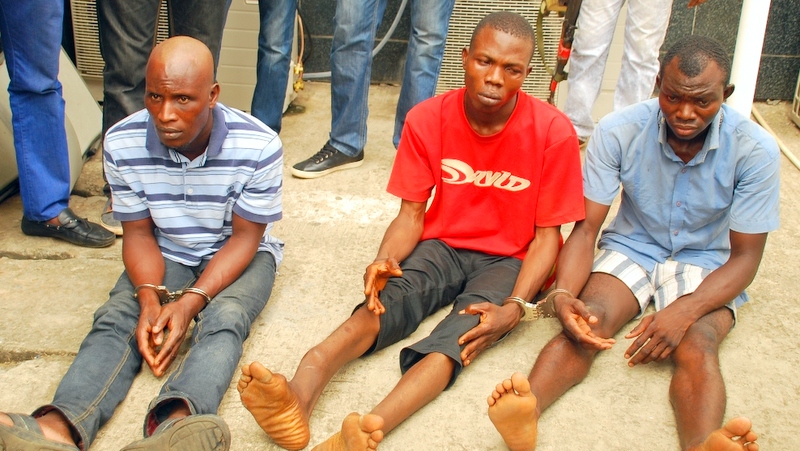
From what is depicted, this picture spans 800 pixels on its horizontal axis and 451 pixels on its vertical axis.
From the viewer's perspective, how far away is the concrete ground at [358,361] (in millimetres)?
2285

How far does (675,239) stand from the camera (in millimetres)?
2727

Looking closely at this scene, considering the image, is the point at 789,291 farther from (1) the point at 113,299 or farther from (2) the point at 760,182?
(1) the point at 113,299

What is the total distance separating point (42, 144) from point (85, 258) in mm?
494

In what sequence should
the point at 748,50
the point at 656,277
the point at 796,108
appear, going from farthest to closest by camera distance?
1. the point at 796,108
2. the point at 748,50
3. the point at 656,277

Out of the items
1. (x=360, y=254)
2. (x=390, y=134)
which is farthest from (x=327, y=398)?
(x=390, y=134)

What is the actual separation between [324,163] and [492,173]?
145 cm

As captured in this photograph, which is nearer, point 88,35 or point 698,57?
point 698,57

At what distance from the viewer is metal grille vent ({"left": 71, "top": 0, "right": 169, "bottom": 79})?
4.53 metres

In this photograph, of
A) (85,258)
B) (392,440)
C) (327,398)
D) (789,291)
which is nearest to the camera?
(392,440)

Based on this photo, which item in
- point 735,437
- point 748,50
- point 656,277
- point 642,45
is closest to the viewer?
point 735,437

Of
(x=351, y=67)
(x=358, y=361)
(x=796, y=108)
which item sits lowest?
(x=358, y=361)

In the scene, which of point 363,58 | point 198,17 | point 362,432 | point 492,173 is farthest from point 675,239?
point 198,17

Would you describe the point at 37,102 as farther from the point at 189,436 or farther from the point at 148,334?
the point at 189,436

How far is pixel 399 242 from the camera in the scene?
2.74 m
